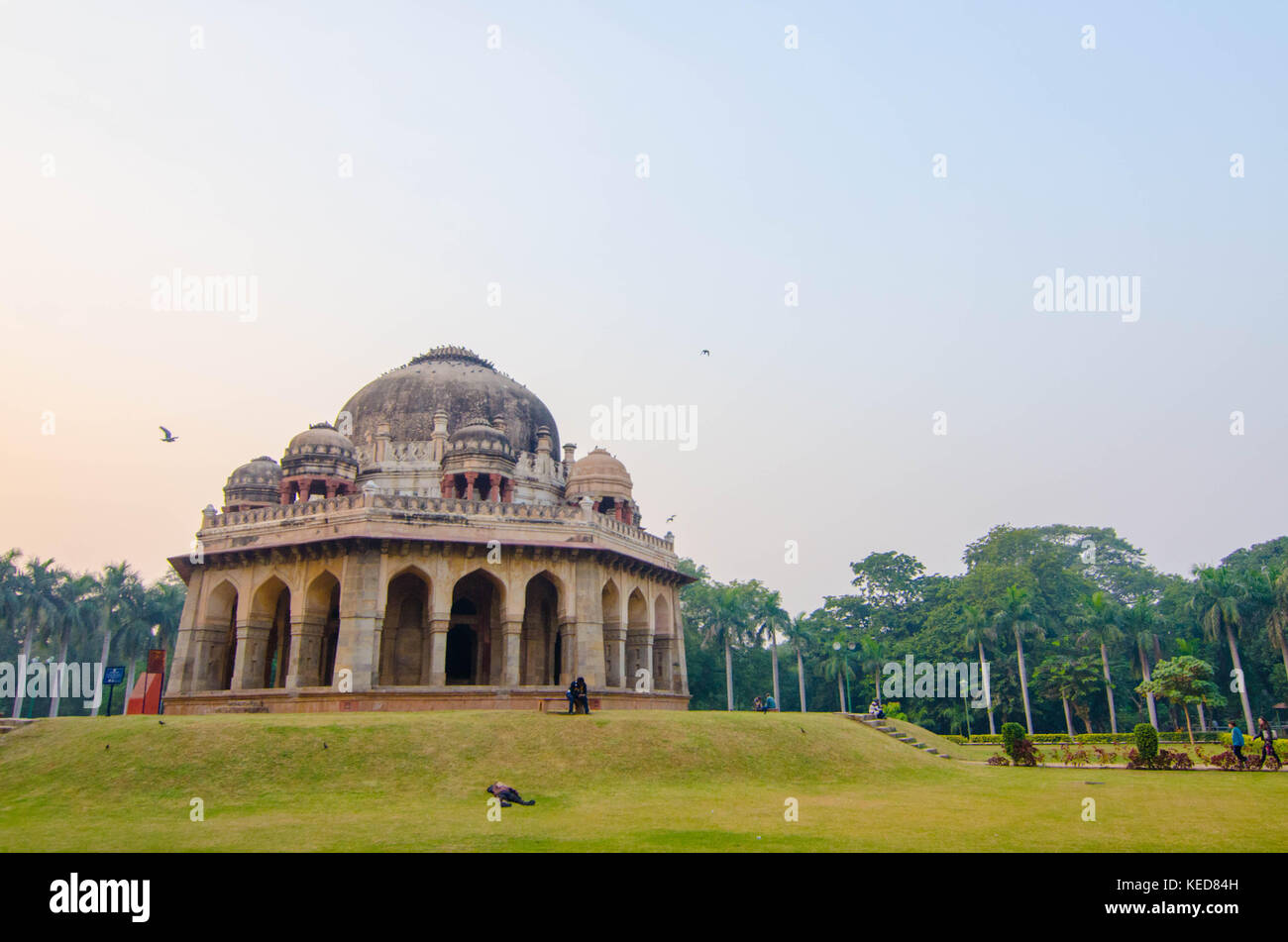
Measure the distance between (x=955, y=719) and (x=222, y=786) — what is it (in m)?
43.0

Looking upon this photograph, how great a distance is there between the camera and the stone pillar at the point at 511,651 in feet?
91.6

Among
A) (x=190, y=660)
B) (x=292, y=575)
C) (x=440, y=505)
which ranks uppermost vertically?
(x=440, y=505)

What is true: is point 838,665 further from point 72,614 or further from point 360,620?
point 72,614

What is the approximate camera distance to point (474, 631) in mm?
33062

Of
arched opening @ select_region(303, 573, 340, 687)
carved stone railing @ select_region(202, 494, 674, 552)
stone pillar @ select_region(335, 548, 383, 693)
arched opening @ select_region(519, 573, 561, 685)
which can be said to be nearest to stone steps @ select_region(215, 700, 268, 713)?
arched opening @ select_region(303, 573, 340, 687)

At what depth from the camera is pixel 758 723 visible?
21.5 meters

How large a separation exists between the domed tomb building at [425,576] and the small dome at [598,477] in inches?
2.9

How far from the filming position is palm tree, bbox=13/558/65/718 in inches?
1953

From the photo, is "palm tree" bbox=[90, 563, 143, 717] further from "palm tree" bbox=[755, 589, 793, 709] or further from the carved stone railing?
"palm tree" bbox=[755, 589, 793, 709]

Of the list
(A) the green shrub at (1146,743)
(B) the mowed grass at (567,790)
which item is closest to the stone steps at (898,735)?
(B) the mowed grass at (567,790)

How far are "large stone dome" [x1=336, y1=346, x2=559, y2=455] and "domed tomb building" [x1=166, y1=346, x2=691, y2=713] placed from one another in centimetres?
11

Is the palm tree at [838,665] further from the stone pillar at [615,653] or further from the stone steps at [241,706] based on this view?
the stone steps at [241,706]
